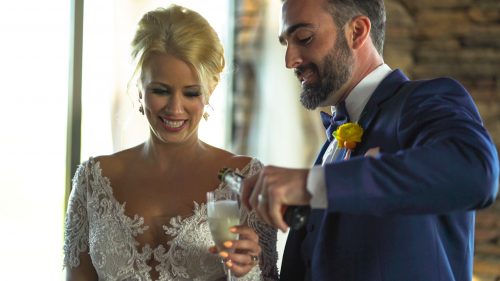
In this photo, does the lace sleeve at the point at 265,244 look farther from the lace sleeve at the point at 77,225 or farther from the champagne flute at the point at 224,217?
the lace sleeve at the point at 77,225

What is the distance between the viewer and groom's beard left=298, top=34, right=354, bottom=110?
5.42 ft

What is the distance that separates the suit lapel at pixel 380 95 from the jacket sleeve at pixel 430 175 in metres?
0.31

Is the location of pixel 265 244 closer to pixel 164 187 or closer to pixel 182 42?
pixel 164 187

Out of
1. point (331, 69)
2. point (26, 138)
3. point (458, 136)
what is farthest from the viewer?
point (26, 138)

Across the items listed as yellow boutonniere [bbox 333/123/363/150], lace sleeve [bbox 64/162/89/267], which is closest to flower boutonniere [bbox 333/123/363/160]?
yellow boutonniere [bbox 333/123/363/150]

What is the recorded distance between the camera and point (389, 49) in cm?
371

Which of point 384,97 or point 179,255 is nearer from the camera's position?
point 384,97

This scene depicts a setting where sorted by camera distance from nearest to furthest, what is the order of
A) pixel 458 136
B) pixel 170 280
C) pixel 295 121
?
pixel 458 136, pixel 170 280, pixel 295 121

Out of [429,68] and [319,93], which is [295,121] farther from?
[319,93]

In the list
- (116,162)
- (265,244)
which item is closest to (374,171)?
(265,244)

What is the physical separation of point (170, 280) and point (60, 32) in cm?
125

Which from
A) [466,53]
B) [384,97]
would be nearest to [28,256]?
[384,97]

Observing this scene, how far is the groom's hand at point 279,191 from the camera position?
1173mm

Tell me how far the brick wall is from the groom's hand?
2630 millimetres
